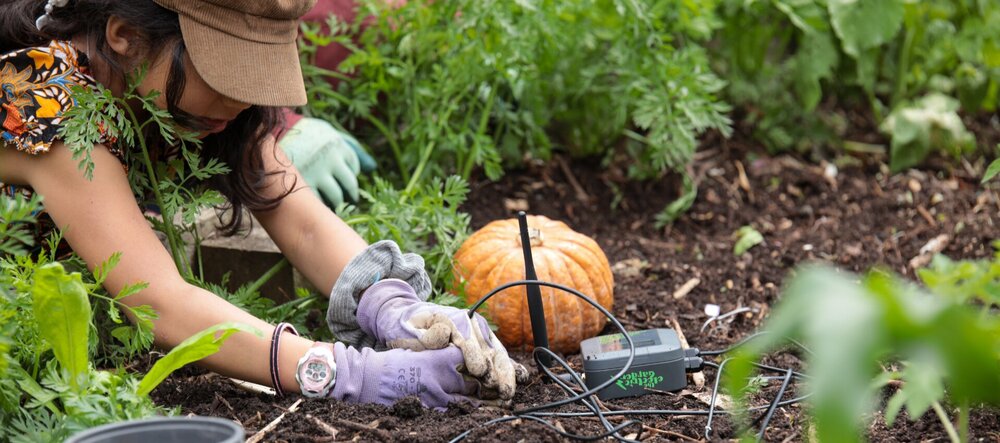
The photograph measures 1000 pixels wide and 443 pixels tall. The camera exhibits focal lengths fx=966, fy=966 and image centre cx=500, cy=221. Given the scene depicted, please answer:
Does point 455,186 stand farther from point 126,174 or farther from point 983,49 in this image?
point 983,49

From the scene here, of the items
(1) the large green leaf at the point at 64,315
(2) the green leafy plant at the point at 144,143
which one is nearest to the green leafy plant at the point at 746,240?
(2) the green leafy plant at the point at 144,143

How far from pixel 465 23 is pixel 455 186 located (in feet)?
2.24

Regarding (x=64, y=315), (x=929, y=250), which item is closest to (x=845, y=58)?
(x=929, y=250)

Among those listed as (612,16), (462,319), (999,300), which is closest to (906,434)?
(999,300)

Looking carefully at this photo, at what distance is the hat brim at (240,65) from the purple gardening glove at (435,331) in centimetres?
52

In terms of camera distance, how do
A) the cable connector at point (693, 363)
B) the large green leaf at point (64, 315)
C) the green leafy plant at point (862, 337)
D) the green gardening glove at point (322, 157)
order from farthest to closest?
the green gardening glove at point (322, 157) < the cable connector at point (693, 363) < the large green leaf at point (64, 315) < the green leafy plant at point (862, 337)

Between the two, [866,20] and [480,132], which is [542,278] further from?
[866,20]

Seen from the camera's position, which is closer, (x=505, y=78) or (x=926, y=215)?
(x=505, y=78)

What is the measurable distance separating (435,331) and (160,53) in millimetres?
835

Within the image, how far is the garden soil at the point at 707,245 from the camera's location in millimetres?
1934

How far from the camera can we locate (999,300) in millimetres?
1347

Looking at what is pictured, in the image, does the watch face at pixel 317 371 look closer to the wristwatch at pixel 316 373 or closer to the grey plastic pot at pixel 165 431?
the wristwatch at pixel 316 373

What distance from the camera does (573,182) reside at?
4008mm

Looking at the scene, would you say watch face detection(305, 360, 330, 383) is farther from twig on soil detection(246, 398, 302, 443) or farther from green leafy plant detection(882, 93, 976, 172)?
green leafy plant detection(882, 93, 976, 172)
